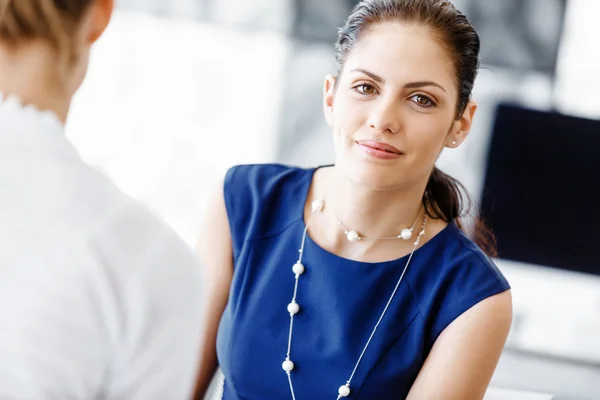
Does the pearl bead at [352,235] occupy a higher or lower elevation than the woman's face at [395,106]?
lower

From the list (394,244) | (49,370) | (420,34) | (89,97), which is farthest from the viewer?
(89,97)

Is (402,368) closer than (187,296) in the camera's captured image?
No

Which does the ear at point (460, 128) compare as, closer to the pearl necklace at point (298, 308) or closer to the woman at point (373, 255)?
the woman at point (373, 255)

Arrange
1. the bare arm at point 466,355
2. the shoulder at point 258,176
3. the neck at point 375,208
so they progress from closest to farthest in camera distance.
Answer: the bare arm at point 466,355
the neck at point 375,208
the shoulder at point 258,176

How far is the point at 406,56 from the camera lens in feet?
4.33

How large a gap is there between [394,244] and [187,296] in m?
0.84

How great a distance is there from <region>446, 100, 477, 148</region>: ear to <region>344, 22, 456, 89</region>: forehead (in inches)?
3.5

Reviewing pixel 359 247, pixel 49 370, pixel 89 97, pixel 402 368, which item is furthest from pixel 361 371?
pixel 89 97

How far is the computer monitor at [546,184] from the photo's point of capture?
2164 millimetres

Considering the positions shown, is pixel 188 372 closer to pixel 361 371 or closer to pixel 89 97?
pixel 361 371

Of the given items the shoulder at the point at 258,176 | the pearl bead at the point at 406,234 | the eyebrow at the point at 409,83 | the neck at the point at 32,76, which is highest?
the eyebrow at the point at 409,83

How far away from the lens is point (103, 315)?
621mm

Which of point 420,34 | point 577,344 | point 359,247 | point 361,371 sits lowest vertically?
point 577,344

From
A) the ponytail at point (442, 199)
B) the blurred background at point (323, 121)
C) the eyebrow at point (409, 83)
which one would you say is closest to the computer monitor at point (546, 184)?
the blurred background at point (323, 121)
